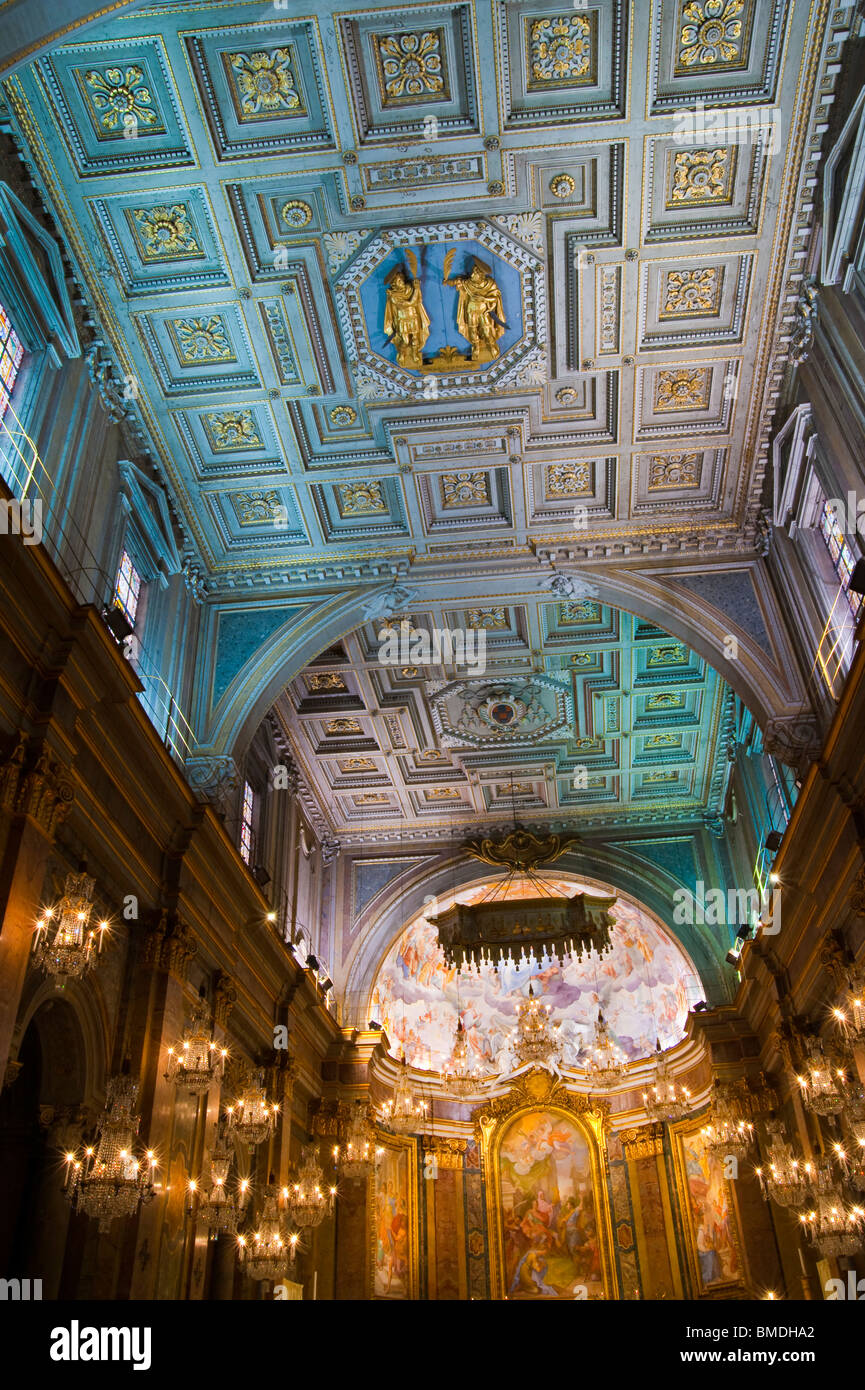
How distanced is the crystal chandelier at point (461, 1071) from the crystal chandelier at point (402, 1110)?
0.94m

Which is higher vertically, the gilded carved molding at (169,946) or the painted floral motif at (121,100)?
the painted floral motif at (121,100)

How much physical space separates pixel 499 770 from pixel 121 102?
555 inches

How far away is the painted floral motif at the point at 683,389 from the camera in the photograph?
12.8 metres

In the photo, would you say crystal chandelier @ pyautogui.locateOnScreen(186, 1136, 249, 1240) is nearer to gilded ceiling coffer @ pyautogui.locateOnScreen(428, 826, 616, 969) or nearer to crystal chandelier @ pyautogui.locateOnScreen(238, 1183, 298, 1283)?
crystal chandelier @ pyautogui.locateOnScreen(238, 1183, 298, 1283)

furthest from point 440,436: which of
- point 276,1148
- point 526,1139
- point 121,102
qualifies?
point 526,1139

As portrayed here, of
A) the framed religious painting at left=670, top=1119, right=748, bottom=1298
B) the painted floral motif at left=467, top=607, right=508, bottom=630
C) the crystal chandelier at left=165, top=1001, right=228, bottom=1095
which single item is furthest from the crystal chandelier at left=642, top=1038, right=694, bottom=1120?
the crystal chandelier at left=165, top=1001, right=228, bottom=1095

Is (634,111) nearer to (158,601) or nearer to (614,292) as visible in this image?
(614,292)

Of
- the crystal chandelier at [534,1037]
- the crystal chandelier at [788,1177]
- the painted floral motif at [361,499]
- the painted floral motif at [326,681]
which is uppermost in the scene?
the painted floral motif at [326,681]

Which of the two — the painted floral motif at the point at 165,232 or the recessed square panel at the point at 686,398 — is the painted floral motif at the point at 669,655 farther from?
the painted floral motif at the point at 165,232

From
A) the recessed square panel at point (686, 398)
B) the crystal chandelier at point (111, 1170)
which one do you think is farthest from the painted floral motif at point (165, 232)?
the crystal chandelier at point (111, 1170)

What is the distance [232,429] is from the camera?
1323 cm
